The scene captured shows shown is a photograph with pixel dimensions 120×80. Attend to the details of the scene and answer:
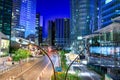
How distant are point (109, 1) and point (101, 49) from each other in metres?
47.0

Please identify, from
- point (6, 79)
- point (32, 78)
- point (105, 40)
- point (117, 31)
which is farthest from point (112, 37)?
point (6, 79)

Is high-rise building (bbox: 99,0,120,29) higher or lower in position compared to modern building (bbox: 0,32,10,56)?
higher

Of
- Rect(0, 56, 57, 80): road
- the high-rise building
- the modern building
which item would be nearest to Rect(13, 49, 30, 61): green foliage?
the modern building

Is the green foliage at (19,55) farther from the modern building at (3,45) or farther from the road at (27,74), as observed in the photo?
the road at (27,74)

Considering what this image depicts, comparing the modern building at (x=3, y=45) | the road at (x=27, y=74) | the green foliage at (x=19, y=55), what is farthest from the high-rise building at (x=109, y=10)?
the road at (x=27, y=74)

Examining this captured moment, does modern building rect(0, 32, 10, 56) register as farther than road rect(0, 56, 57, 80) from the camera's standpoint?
Yes

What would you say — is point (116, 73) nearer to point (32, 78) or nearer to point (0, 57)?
point (32, 78)

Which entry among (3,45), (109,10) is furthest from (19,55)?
(109,10)

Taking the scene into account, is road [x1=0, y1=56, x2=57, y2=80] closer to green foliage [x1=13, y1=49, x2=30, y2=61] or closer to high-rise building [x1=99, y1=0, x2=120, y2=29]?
green foliage [x1=13, y1=49, x2=30, y2=61]

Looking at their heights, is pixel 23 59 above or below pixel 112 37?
below

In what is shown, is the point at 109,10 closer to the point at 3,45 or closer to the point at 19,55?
the point at 3,45

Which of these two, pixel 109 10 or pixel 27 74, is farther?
pixel 109 10

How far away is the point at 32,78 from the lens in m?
70.2

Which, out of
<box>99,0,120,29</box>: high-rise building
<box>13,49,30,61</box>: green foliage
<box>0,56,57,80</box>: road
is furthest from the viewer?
<box>99,0,120,29</box>: high-rise building
